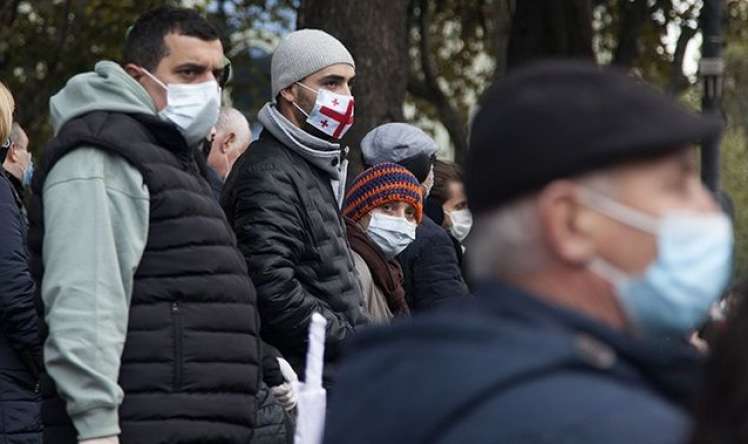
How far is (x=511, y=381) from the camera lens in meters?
2.29

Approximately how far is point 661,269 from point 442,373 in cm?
39

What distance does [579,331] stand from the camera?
240 cm

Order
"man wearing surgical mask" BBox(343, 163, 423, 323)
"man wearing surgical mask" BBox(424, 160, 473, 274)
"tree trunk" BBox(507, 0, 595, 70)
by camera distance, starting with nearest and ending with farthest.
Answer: "man wearing surgical mask" BBox(343, 163, 423, 323), "man wearing surgical mask" BBox(424, 160, 473, 274), "tree trunk" BBox(507, 0, 595, 70)

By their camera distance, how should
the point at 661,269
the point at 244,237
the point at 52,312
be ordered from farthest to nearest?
the point at 244,237, the point at 52,312, the point at 661,269

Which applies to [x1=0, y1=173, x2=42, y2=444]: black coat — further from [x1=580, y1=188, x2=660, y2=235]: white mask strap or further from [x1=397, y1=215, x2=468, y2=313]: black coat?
[x1=580, y1=188, x2=660, y2=235]: white mask strap

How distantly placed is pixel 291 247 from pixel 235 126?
2.43 metres

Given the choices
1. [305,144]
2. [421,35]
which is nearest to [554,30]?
[421,35]

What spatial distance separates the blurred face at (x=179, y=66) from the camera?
17.0ft

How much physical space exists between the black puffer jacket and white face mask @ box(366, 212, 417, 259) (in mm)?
954

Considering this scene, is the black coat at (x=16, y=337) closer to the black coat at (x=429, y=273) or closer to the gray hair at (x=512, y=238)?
the black coat at (x=429, y=273)

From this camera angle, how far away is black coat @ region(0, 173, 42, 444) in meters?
5.77

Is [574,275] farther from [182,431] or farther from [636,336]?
[182,431]

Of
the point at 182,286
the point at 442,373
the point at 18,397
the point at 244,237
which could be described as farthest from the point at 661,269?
the point at 18,397

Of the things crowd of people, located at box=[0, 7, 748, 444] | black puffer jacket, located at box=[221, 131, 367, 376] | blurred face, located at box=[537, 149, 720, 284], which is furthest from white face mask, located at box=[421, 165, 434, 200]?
blurred face, located at box=[537, 149, 720, 284]
